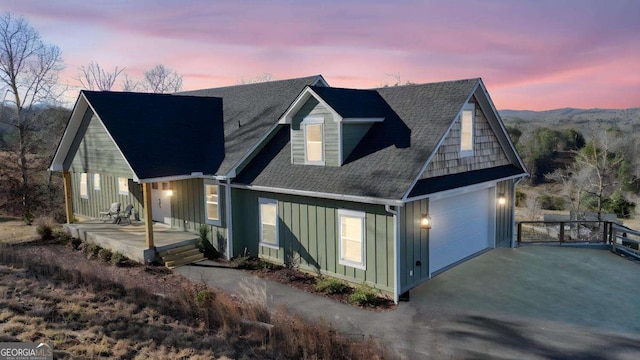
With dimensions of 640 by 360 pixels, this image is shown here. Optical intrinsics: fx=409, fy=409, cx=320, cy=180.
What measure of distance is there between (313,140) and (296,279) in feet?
13.8

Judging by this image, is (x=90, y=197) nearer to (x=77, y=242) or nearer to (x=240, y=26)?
(x=77, y=242)

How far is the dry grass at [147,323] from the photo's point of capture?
23.7ft

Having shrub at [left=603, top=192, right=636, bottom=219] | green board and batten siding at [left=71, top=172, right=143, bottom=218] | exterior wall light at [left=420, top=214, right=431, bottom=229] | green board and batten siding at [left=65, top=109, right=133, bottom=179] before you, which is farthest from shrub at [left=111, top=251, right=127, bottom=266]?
shrub at [left=603, top=192, right=636, bottom=219]

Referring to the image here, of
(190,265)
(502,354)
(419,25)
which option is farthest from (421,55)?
(502,354)

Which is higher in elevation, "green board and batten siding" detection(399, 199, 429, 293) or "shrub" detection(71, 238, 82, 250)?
"green board and batten siding" detection(399, 199, 429, 293)

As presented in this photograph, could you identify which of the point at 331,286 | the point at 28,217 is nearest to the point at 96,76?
the point at 28,217

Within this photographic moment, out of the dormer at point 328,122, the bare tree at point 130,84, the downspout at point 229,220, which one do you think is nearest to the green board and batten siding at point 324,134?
the dormer at point 328,122

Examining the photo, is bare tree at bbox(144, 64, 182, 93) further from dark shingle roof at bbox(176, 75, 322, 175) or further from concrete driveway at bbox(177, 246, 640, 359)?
concrete driveway at bbox(177, 246, 640, 359)

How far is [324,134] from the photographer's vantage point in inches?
483

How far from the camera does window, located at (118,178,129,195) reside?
18125 mm

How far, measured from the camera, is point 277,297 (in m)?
10.7

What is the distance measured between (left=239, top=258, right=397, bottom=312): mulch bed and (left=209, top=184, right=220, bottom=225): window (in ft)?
6.86

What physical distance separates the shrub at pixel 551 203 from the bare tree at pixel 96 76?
42896 mm

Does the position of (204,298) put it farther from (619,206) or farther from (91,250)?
(619,206)
